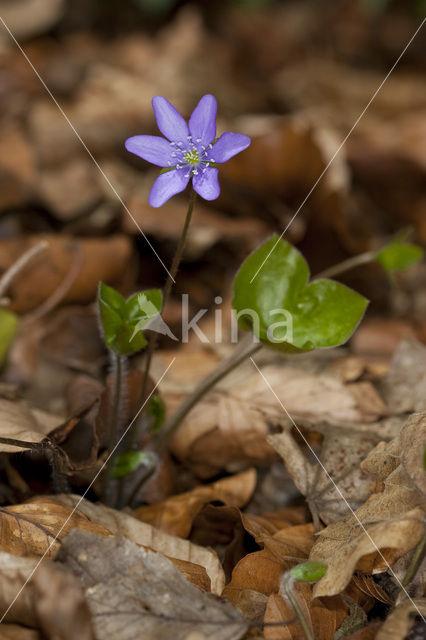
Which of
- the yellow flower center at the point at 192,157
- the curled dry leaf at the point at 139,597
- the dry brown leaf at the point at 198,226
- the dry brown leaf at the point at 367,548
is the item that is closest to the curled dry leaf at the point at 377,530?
the dry brown leaf at the point at 367,548

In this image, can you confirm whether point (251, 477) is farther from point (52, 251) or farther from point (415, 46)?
point (415, 46)

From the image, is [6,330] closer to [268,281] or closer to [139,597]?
[268,281]

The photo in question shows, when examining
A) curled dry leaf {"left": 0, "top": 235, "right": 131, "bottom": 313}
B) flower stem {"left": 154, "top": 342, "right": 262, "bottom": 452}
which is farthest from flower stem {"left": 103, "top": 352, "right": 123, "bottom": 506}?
curled dry leaf {"left": 0, "top": 235, "right": 131, "bottom": 313}

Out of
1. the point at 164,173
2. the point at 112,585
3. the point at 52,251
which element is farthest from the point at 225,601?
the point at 52,251

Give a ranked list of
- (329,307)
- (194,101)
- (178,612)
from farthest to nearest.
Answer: (194,101) < (329,307) < (178,612)

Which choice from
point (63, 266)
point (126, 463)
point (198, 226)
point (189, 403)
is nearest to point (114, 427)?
point (126, 463)

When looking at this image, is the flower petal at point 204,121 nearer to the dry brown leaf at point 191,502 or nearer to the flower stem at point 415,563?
the dry brown leaf at point 191,502
